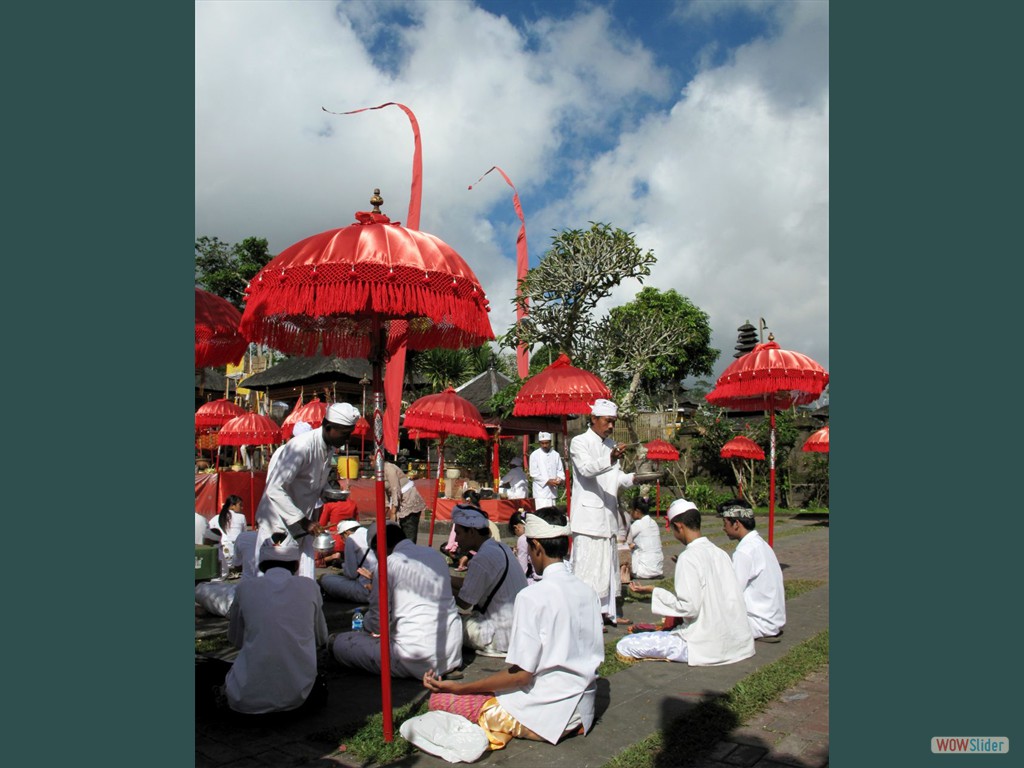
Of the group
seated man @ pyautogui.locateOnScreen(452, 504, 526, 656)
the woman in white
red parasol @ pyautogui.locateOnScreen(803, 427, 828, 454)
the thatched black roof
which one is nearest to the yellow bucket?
the thatched black roof

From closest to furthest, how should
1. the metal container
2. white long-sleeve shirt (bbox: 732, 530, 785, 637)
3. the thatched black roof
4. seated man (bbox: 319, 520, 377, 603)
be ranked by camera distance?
the metal container → white long-sleeve shirt (bbox: 732, 530, 785, 637) → seated man (bbox: 319, 520, 377, 603) → the thatched black roof

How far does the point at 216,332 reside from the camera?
4.31m

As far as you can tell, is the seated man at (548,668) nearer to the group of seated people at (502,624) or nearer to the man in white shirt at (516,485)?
the group of seated people at (502,624)

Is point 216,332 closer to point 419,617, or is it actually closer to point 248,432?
point 419,617

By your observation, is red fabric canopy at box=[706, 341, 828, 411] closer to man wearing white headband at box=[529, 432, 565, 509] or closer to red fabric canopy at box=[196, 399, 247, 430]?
man wearing white headband at box=[529, 432, 565, 509]

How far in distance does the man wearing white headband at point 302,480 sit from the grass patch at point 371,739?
1.23 m

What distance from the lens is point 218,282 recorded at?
115ft

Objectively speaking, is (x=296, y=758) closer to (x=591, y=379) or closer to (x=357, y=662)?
(x=357, y=662)

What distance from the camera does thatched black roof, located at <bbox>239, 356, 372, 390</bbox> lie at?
27.8 m

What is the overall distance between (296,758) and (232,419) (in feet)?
34.7

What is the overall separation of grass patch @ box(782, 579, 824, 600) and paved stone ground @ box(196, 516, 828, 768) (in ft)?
8.41

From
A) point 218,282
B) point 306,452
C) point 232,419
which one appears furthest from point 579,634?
point 218,282

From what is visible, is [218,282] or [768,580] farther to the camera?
[218,282]

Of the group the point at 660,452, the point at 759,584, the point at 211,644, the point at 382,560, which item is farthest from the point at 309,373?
the point at 382,560
